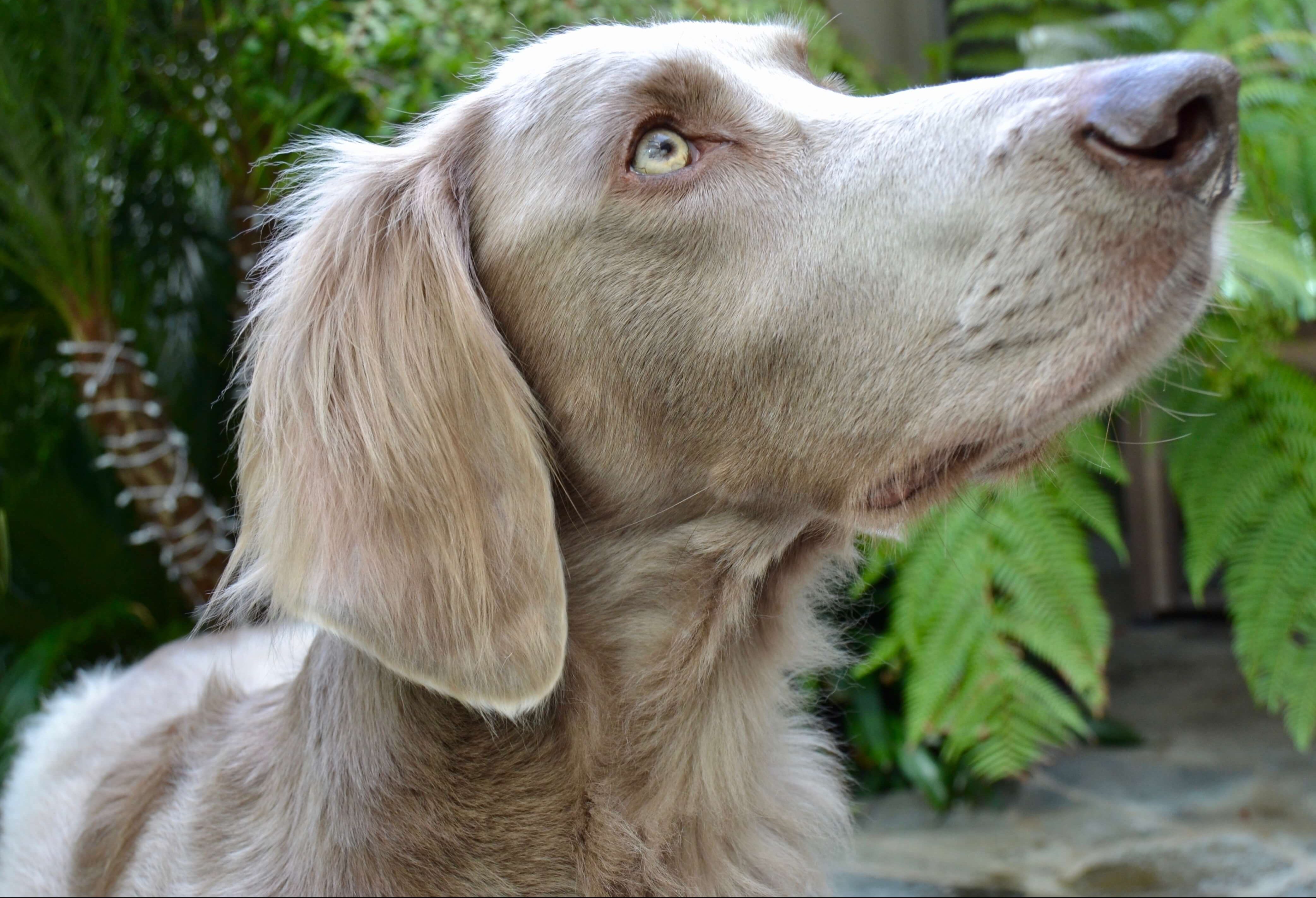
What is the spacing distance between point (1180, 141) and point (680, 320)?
746mm

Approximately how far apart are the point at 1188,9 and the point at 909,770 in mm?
3078

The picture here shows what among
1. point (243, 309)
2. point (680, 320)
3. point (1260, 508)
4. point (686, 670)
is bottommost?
point (1260, 508)

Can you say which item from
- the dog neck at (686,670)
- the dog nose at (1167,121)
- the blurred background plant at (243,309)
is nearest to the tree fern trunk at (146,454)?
the blurred background plant at (243,309)

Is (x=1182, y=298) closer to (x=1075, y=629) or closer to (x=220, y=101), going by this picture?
(x=1075, y=629)

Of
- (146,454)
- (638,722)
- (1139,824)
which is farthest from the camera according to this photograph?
(146,454)

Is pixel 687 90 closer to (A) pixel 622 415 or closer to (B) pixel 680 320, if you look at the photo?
(B) pixel 680 320

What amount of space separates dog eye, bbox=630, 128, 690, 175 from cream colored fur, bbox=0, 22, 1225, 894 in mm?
23

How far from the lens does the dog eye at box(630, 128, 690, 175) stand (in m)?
1.75

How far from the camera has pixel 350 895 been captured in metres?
1.77

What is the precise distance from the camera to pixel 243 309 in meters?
4.36

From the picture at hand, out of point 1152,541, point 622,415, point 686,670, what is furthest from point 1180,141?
point 1152,541

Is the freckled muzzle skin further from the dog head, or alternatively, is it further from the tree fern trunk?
the tree fern trunk

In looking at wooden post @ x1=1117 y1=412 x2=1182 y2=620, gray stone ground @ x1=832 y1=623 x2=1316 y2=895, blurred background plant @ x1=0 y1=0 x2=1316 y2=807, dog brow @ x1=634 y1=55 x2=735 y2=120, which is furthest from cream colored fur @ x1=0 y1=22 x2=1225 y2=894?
wooden post @ x1=1117 y1=412 x2=1182 y2=620

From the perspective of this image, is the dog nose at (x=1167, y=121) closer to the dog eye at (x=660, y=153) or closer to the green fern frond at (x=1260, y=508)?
the dog eye at (x=660, y=153)
